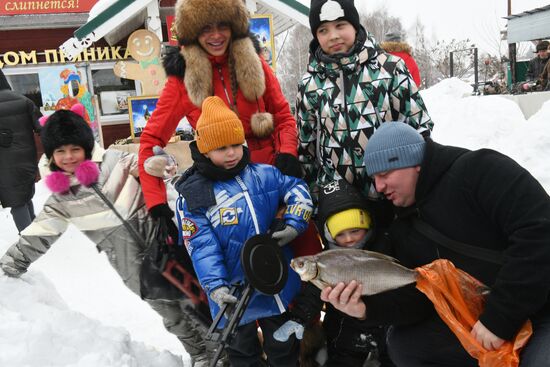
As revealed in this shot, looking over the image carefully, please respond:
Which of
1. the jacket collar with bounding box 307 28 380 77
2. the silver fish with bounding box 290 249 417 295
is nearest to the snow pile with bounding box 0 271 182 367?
the silver fish with bounding box 290 249 417 295

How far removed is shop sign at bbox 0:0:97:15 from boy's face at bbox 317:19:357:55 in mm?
8777

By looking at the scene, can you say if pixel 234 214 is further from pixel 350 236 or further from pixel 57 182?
pixel 57 182

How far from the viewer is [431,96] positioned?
16234 millimetres

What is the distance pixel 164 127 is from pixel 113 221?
0.63 m

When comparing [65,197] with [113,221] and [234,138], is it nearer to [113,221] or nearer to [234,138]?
[113,221]

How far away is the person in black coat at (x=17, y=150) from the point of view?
206 inches

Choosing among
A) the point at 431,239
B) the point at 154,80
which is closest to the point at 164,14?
the point at 154,80

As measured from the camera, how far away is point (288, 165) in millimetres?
2689

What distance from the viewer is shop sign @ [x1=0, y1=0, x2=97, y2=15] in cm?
971

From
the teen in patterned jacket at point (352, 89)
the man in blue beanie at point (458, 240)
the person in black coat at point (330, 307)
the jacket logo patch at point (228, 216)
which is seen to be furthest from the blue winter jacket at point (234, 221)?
the man in blue beanie at point (458, 240)

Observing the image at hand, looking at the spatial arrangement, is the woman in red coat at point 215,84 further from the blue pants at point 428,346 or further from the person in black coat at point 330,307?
the blue pants at point 428,346

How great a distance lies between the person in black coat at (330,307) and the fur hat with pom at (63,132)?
146cm

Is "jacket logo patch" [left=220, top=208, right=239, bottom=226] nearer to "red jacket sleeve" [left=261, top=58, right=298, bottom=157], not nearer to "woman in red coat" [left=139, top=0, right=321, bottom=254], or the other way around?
"woman in red coat" [left=139, top=0, right=321, bottom=254]

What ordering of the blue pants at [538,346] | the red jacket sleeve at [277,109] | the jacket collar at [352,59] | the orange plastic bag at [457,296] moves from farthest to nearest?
the red jacket sleeve at [277,109] < the jacket collar at [352,59] < the orange plastic bag at [457,296] < the blue pants at [538,346]
